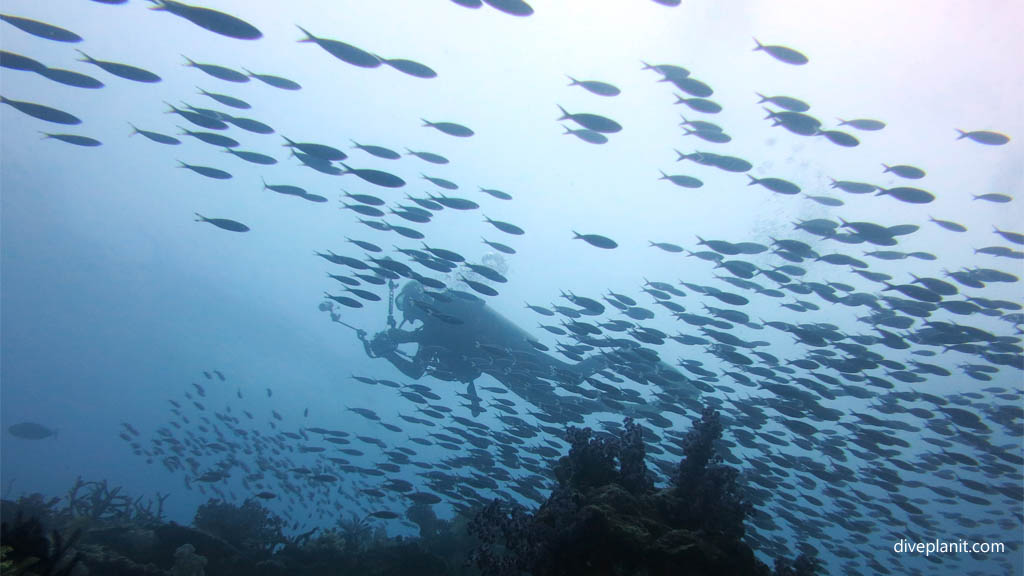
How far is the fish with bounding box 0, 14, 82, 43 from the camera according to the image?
6.04 m

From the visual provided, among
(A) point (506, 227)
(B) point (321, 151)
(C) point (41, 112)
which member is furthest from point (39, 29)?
(A) point (506, 227)

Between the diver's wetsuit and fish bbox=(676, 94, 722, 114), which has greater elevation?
fish bbox=(676, 94, 722, 114)

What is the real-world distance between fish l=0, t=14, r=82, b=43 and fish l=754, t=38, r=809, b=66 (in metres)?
10.6

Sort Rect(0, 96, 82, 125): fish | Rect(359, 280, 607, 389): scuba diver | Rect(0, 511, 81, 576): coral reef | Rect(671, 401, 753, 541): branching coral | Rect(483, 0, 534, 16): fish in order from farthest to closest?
Rect(359, 280, 607, 389): scuba diver
Rect(483, 0, 534, 16): fish
Rect(0, 96, 82, 125): fish
Rect(671, 401, 753, 541): branching coral
Rect(0, 511, 81, 576): coral reef

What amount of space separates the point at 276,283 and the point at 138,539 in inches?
1884

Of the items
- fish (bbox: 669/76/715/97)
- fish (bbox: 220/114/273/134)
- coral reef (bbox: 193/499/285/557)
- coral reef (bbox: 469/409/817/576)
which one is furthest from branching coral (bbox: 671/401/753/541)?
coral reef (bbox: 193/499/285/557)

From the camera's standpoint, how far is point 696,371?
12023mm

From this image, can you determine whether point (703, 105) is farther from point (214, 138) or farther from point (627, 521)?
point (214, 138)

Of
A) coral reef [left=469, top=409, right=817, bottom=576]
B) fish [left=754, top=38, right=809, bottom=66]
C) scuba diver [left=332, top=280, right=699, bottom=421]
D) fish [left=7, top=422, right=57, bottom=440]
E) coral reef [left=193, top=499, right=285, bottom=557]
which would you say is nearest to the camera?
coral reef [left=469, top=409, right=817, bottom=576]

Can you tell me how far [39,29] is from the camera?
20.7 ft

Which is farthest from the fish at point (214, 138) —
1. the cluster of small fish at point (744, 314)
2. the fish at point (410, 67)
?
the fish at point (410, 67)

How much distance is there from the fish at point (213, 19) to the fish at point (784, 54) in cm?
776

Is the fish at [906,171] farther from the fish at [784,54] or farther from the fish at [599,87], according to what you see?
the fish at [599,87]

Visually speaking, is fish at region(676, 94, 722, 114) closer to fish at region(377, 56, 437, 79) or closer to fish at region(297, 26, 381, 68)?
fish at region(377, 56, 437, 79)
